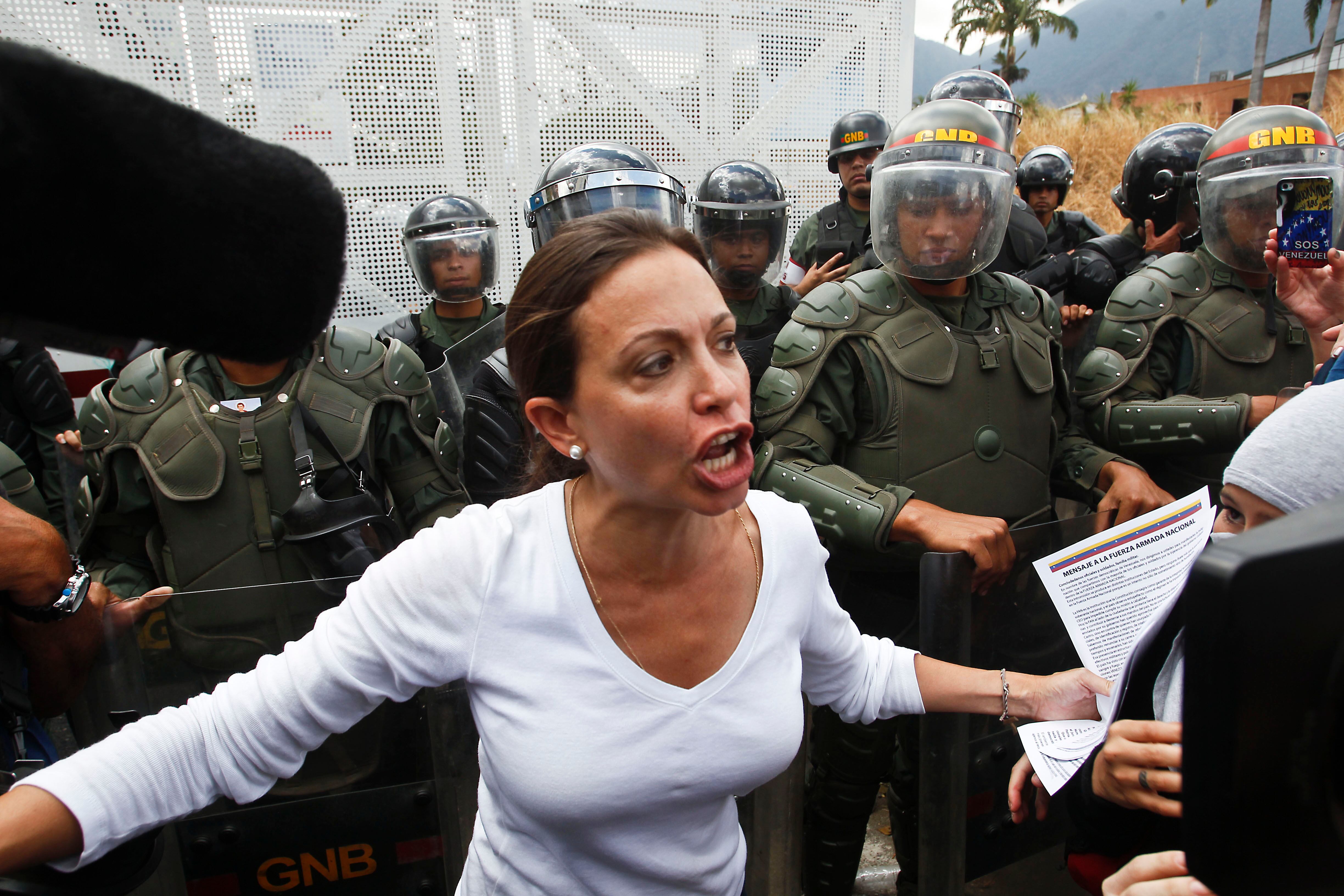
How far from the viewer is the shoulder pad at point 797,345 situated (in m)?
2.48

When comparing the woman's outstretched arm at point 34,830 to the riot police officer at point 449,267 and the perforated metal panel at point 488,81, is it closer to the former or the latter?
the riot police officer at point 449,267

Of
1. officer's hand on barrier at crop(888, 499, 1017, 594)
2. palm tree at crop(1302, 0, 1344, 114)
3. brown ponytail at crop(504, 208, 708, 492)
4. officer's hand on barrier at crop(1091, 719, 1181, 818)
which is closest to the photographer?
officer's hand on barrier at crop(1091, 719, 1181, 818)

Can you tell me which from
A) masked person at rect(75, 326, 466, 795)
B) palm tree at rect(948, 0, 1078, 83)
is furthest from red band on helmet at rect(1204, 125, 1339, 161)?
palm tree at rect(948, 0, 1078, 83)

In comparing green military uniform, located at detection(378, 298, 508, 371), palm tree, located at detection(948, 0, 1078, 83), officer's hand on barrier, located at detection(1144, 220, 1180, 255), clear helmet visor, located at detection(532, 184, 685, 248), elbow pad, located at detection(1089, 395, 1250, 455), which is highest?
palm tree, located at detection(948, 0, 1078, 83)

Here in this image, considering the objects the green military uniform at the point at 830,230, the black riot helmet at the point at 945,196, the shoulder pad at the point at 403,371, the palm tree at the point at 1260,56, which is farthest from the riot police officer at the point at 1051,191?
the palm tree at the point at 1260,56

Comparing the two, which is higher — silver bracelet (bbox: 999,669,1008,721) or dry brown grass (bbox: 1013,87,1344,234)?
dry brown grass (bbox: 1013,87,1344,234)

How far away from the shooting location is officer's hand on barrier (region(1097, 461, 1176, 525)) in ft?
7.70

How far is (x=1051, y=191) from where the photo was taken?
6.04 metres

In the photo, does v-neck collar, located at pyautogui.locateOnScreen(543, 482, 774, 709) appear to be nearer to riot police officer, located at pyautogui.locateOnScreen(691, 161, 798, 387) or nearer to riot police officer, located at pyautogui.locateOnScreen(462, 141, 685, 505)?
riot police officer, located at pyautogui.locateOnScreen(462, 141, 685, 505)

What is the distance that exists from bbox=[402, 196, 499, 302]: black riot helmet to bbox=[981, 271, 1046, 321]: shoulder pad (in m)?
2.62

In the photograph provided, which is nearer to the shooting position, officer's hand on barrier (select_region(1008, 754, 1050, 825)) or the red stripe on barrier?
officer's hand on barrier (select_region(1008, 754, 1050, 825))

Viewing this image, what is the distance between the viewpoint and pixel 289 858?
189cm

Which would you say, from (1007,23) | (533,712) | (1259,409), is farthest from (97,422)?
(1007,23)

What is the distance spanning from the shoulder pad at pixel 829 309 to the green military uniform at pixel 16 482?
2150 millimetres
